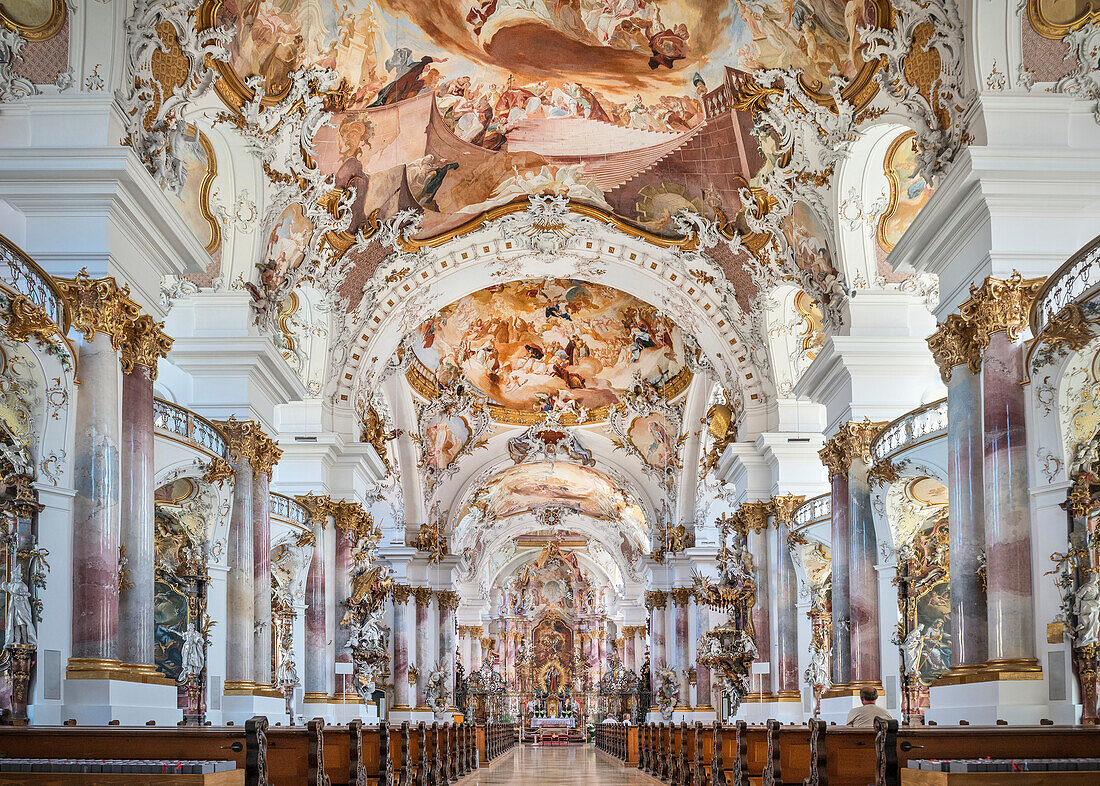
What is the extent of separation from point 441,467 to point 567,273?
38.0 feet

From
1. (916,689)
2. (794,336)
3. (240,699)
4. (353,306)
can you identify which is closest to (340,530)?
(353,306)

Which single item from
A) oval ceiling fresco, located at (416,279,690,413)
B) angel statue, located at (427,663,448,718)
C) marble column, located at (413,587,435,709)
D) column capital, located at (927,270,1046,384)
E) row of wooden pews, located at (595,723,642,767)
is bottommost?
row of wooden pews, located at (595,723,642,767)

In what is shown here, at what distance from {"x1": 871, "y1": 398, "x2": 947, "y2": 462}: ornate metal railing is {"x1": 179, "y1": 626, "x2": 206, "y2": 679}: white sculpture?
9172mm

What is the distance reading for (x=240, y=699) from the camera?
15992mm

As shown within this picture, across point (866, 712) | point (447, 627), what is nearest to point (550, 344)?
point (447, 627)

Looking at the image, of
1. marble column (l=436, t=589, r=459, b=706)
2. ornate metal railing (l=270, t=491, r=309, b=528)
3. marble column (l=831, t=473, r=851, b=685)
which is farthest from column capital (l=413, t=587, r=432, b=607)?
marble column (l=831, t=473, r=851, b=685)

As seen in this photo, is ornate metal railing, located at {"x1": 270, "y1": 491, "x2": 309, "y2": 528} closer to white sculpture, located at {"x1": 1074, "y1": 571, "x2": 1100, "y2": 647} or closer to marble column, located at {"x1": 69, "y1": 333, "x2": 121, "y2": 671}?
marble column, located at {"x1": 69, "y1": 333, "x2": 121, "y2": 671}

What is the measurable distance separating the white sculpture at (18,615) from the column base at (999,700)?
8.59m

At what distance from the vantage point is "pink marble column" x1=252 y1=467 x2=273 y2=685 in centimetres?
1692

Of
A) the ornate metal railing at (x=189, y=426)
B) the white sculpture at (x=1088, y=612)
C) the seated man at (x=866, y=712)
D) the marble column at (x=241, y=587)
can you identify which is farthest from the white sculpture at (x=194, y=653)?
the white sculpture at (x=1088, y=612)

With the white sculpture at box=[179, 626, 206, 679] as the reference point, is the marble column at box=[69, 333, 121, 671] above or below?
above

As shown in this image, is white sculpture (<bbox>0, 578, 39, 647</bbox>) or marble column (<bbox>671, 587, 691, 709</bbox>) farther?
marble column (<bbox>671, 587, 691, 709</bbox>)

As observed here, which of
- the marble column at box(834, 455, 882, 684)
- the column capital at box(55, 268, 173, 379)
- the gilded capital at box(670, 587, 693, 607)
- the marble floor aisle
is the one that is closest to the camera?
the column capital at box(55, 268, 173, 379)

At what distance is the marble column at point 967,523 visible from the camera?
465 inches
